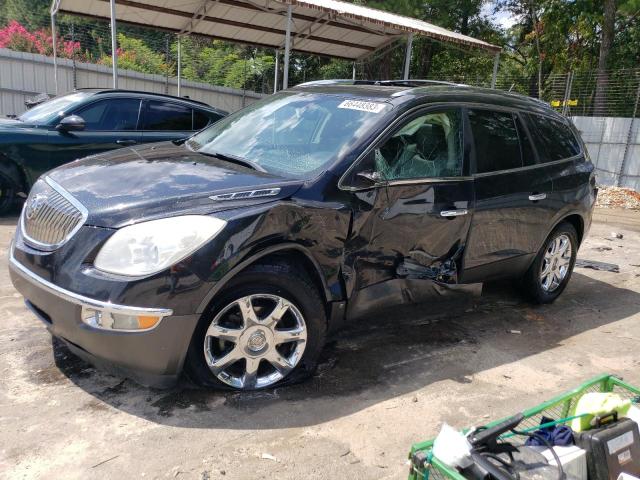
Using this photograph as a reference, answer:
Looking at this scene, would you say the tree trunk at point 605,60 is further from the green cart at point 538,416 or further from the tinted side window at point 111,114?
the green cart at point 538,416

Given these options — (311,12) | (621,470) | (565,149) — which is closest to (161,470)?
(621,470)

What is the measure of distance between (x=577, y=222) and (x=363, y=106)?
2690 millimetres

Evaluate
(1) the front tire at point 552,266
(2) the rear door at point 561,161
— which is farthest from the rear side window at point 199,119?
(1) the front tire at point 552,266

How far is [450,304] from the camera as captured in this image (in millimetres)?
4871

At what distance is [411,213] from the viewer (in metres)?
3.53

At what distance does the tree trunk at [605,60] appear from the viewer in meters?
15.2

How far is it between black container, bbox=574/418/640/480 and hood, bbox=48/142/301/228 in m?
1.80

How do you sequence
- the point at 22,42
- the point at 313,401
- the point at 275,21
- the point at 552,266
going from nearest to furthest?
the point at 313,401, the point at 552,266, the point at 275,21, the point at 22,42

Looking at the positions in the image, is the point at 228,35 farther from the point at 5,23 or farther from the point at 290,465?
the point at 5,23

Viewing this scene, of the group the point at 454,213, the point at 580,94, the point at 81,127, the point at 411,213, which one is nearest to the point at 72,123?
the point at 81,127

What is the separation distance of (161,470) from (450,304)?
3.11 meters

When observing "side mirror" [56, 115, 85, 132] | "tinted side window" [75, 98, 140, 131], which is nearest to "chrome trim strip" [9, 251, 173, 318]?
"side mirror" [56, 115, 85, 132]

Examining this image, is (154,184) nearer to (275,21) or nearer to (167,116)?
(167,116)

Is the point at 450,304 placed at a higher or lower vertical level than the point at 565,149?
lower
